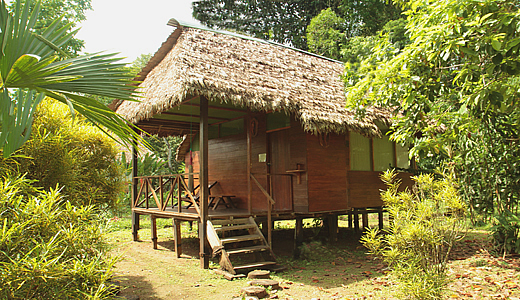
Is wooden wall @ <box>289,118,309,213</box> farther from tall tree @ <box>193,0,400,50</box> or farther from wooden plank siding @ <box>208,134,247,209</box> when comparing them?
tall tree @ <box>193,0,400,50</box>

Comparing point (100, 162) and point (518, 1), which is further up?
point (518, 1)

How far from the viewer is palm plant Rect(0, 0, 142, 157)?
2145mm

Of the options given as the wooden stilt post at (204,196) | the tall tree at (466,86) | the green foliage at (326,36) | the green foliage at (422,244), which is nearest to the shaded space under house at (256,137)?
the wooden stilt post at (204,196)

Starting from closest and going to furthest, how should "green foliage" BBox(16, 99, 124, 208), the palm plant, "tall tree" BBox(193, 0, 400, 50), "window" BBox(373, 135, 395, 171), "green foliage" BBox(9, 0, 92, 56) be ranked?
the palm plant
"green foliage" BBox(16, 99, 124, 208)
"window" BBox(373, 135, 395, 171)
"green foliage" BBox(9, 0, 92, 56)
"tall tree" BBox(193, 0, 400, 50)

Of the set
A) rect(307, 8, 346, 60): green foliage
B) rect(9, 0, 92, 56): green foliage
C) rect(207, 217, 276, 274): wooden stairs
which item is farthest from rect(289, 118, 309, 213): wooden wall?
rect(9, 0, 92, 56): green foliage

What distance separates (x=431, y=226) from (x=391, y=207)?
442 millimetres

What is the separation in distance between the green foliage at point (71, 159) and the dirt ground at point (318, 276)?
0.88 metres

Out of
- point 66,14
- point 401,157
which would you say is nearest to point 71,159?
point 401,157

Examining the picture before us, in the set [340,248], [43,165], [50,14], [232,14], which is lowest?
[340,248]

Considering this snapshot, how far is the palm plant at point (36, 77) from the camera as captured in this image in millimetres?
2145

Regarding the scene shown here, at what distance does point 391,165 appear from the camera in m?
9.81

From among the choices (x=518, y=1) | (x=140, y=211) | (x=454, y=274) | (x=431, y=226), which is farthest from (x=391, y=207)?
(x=140, y=211)

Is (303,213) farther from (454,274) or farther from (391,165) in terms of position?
(391,165)

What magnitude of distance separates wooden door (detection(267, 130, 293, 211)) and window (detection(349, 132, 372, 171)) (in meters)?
1.73
